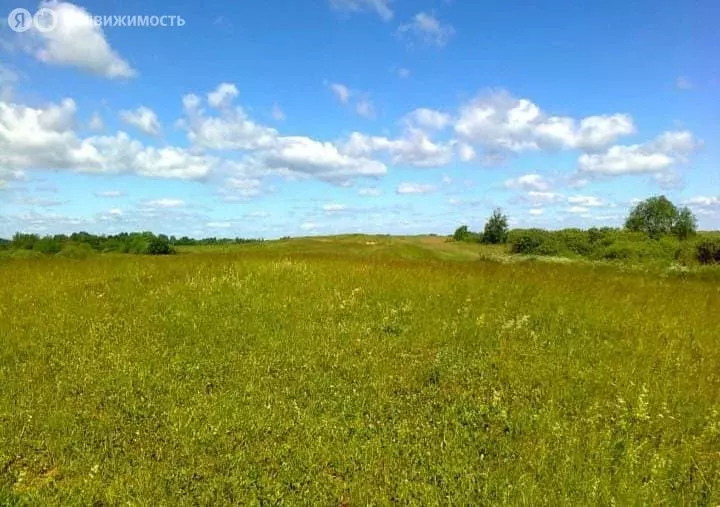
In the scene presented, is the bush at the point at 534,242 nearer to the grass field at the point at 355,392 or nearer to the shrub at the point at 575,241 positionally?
the shrub at the point at 575,241

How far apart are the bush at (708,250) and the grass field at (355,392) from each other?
2423 inches

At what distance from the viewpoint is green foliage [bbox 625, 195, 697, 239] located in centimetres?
10494

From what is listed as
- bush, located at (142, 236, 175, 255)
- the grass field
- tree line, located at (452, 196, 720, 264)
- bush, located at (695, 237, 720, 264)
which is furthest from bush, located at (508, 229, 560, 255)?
the grass field

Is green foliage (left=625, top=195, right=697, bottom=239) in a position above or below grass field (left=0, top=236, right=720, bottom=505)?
above

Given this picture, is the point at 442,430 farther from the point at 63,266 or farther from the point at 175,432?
the point at 63,266

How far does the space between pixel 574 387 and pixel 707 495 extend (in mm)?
2468

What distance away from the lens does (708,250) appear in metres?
64.9

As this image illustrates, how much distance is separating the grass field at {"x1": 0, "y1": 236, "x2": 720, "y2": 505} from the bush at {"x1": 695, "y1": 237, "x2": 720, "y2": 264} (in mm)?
61554

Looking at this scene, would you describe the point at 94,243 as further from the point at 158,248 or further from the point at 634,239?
the point at 634,239

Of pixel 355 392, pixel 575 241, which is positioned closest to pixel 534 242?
pixel 575 241

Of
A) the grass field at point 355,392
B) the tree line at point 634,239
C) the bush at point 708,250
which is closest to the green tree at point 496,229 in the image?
the tree line at point 634,239

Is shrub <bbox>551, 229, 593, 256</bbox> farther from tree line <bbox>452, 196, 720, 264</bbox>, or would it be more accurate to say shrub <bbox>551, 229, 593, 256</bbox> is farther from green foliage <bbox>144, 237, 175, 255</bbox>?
green foliage <bbox>144, 237, 175, 255</bbox>

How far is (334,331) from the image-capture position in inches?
416

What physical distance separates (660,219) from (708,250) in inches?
1874
